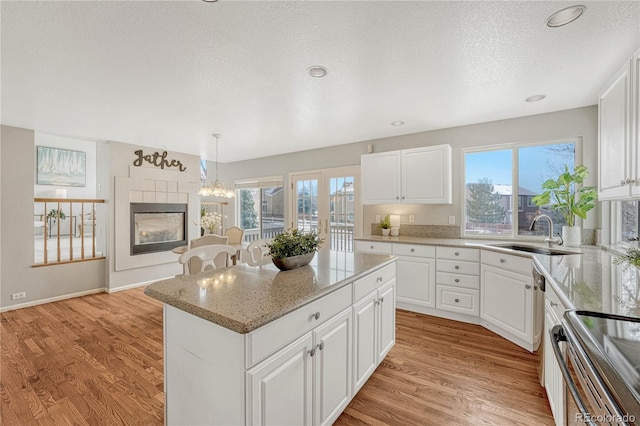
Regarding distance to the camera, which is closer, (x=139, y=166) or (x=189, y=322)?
(x=189, y=322)

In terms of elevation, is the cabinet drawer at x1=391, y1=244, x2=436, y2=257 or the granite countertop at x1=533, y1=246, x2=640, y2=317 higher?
the granite countertop at x1=533, y1=246, x2=640, y2=317

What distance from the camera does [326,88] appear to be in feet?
8.37

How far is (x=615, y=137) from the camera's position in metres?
2.07

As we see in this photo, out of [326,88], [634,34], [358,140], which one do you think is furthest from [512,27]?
[358,140]

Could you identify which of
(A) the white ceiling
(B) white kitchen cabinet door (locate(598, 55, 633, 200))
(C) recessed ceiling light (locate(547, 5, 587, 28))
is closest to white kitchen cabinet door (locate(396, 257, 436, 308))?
(B) white kitchen cabinet door (locate(598, 55, 633, 200))

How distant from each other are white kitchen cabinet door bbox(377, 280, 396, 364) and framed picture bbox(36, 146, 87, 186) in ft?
22.2

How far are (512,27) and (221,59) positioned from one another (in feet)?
6.36

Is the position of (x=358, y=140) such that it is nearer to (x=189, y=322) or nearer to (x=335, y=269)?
(x=335, y=269)

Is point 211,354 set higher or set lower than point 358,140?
Result: lower

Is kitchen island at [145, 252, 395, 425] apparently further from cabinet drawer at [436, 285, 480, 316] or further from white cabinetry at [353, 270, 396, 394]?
cabinet drawer at [436, 285, 480, 316]

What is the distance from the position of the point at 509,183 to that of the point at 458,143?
811 millimetres

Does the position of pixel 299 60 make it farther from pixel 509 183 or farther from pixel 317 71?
pixel 509 183

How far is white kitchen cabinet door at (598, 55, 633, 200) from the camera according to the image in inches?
74.4

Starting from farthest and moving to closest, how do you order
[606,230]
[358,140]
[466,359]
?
[358,140] → [606,230] → [466,359]
